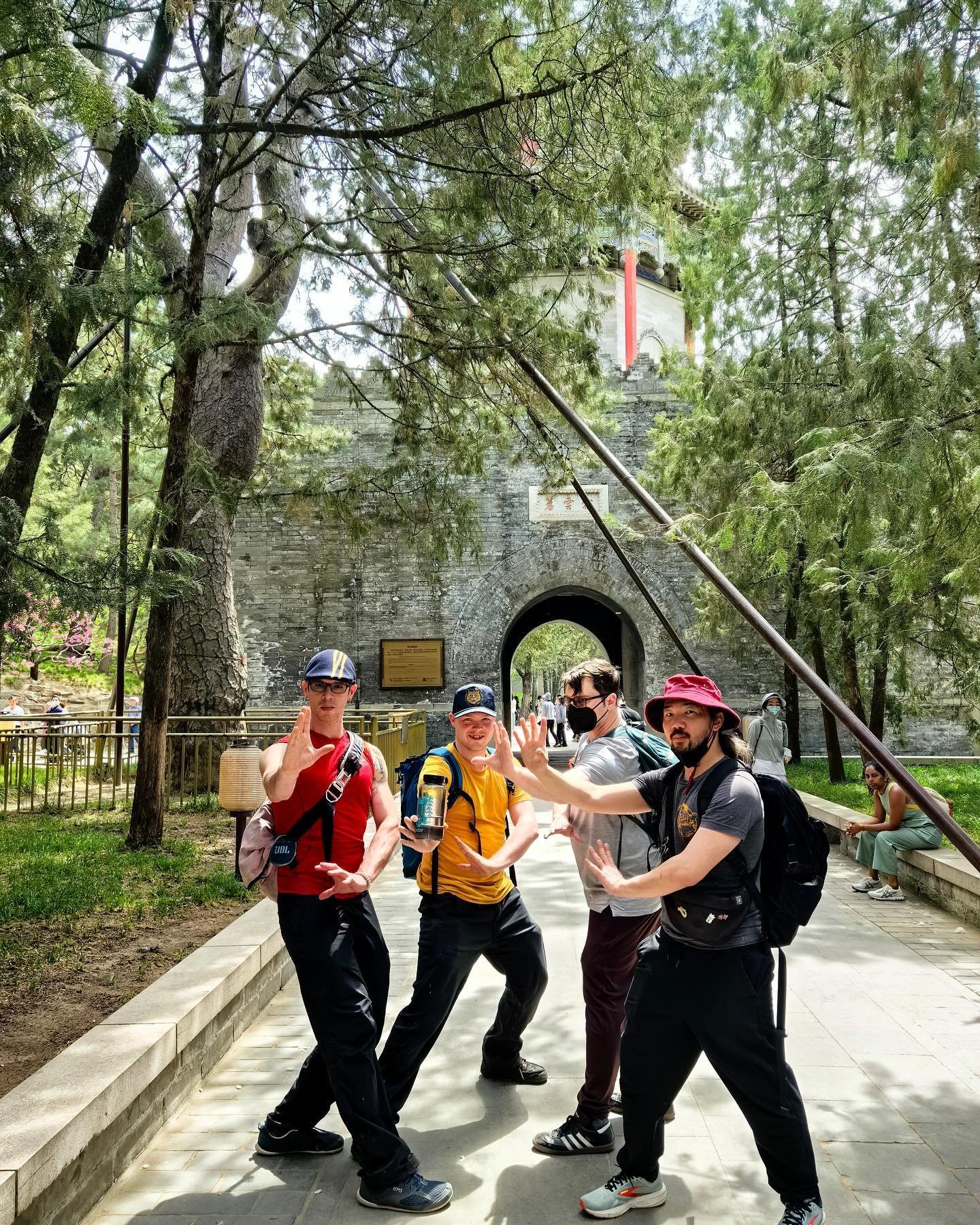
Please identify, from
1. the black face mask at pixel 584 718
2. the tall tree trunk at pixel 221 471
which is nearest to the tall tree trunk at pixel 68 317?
the black face mask at pixel 584 718

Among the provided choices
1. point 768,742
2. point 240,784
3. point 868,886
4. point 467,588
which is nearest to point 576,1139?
point 240,784

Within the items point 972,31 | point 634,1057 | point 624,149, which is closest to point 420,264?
point 624,149

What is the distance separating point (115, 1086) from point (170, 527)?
5.75m

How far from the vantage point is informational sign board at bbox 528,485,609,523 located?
18.4 m

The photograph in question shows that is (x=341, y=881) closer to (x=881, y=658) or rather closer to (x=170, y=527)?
(x=170, y=527)

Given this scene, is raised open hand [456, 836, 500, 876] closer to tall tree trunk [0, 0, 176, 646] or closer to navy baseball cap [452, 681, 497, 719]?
navy baseball cap [452, 681, 497, 719]

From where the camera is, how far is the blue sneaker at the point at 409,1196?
309 centimetres

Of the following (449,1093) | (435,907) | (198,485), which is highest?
(198,485)

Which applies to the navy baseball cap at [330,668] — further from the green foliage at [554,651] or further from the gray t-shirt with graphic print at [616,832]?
the green foliage at [554,651]

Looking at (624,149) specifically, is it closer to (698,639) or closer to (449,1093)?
(449,1093)

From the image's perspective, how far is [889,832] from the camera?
26.1 feet

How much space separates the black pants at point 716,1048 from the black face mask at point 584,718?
0.97 meters

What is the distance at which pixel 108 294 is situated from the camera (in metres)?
5.80

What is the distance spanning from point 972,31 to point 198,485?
658 cm
